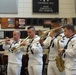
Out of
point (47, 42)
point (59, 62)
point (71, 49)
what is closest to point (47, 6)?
point (47, 42)

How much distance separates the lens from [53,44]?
175 inches

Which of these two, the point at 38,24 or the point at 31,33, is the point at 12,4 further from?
the point at 31,33

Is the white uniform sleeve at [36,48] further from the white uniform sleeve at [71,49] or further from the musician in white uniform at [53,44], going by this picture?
the white uniform sleeve at [71,49]

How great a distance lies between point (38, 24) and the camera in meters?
7.27

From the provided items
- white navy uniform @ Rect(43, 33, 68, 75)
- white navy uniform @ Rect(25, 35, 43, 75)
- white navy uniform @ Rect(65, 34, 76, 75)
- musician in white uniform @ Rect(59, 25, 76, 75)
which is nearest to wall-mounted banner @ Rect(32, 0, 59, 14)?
white navy uniform @ Rect(25, 35, 43, 75)

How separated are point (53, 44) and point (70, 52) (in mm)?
640

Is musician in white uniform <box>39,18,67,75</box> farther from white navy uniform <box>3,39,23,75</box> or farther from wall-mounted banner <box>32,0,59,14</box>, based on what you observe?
wall-mounted banner <box>32,0,59,14</box>

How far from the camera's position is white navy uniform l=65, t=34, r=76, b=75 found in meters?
3.88

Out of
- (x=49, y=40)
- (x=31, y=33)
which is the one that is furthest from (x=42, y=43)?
(x=31, y=33)

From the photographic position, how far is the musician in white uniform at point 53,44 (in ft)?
14.3

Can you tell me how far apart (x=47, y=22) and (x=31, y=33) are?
237 centimetres

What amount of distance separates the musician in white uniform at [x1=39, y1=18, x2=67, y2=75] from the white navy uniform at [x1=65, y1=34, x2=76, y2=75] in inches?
15.0

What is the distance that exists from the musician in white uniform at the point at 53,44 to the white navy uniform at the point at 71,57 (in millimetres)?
381

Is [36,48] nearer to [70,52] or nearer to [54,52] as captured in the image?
[54,52]
